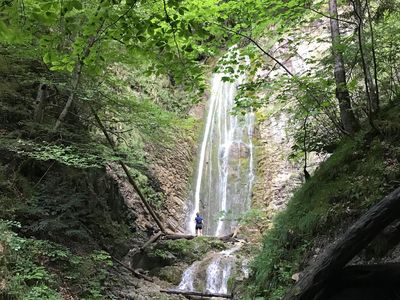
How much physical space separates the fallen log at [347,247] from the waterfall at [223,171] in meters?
11.6

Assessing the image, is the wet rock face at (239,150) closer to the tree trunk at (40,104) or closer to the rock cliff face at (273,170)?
the rock cliff face at (273,170)

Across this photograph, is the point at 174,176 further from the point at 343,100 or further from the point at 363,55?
the point at 363,55

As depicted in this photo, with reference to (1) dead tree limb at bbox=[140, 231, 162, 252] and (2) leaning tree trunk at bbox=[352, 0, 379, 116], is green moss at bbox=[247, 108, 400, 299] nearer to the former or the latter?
(2) leaning tree trunk at bbox=[352, 0, 379, 116]

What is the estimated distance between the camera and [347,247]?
93.6 inches

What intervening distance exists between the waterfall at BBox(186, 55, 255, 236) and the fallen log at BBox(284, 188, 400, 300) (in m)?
11.6

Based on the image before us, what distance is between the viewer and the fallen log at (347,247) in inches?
91.8

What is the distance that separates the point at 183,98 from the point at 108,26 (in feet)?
53.1

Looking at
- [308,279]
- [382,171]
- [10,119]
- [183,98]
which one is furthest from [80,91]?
[183,98]

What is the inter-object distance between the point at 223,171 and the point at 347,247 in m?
15.5

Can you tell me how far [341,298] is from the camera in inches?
95.8

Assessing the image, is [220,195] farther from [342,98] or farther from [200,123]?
[342,98]

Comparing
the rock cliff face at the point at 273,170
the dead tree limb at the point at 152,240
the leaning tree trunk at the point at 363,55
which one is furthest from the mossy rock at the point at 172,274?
the leaning tree trunk at the point at 363,55

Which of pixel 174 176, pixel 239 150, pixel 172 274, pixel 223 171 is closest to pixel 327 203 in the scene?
pixel 172 274

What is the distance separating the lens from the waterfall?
15.8m
